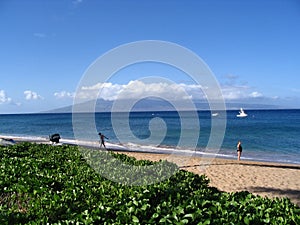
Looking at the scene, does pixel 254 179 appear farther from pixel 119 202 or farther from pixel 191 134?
pixel 191 134

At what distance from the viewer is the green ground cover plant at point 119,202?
3812mm

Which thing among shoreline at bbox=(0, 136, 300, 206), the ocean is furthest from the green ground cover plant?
shoreline at bbox=(0, 136, 300, 206)

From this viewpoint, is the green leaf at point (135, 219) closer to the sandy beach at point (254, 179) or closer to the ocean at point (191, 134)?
the ocean at point (191, 134)

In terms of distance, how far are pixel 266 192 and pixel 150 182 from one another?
409 inches

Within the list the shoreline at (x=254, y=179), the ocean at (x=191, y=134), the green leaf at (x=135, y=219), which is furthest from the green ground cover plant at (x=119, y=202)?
the shoreline at (x=254, y=179)

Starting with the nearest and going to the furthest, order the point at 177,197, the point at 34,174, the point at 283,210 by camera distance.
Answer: the point at 283,210, the point at 177,197, the point at 34,174

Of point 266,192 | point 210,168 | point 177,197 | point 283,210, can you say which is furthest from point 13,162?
point 210,168

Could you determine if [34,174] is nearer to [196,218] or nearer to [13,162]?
[13,162]

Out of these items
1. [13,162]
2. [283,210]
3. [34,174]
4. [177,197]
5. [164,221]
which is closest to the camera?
[164,221]

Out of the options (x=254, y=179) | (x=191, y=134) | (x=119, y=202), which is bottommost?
(x=191, y=134)

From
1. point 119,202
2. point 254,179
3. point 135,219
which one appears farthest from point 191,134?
point 135,219

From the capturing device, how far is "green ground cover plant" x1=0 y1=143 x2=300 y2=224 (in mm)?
3812

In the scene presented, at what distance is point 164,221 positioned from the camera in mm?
3555

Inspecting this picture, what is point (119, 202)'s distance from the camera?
4410 millimetres
